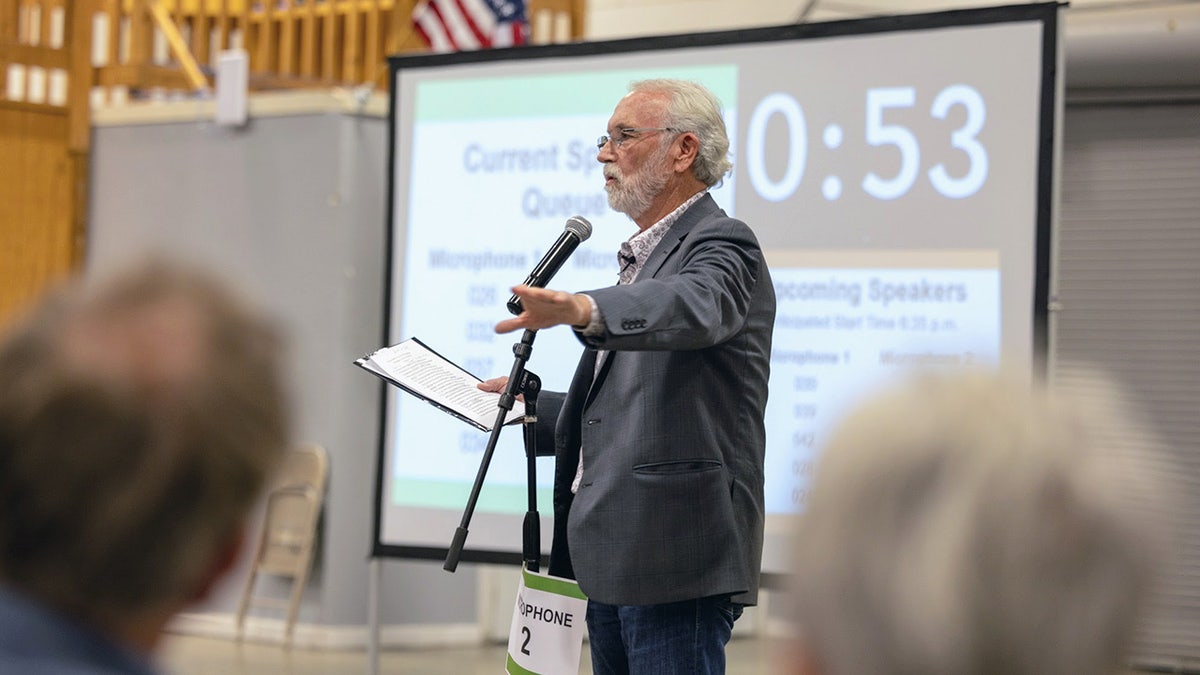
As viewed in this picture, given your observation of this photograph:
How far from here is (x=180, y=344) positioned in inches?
29.7

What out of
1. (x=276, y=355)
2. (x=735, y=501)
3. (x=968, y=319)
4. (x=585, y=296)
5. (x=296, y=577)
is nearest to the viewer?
(x=276, y=355)

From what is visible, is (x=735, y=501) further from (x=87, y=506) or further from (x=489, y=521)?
(x=489, y=521)

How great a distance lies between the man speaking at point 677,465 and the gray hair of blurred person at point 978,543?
1.54 metres

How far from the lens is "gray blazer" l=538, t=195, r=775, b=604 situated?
93.2 inches

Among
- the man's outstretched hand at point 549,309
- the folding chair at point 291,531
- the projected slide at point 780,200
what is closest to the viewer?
the man's outstretched hand at point 549,309

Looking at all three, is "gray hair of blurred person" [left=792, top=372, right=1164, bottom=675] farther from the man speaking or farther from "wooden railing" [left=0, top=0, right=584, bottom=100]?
"wooden railing" [left=0, top=0, right=584, bottom=100]

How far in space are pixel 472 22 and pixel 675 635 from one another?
5.64m

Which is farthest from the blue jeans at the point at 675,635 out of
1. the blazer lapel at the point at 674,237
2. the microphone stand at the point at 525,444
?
the blazer lapel at the point at 674,237

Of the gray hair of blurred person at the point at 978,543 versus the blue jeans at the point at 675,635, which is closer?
the gray hair of blurred person at the point at 978,543

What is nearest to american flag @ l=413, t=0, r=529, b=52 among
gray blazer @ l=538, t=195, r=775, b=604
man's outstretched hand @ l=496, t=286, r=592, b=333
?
gray blazer @ l=538, t=195, r=775, b=604

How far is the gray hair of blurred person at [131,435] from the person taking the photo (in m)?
0.73

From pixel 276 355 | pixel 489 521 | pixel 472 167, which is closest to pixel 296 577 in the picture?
pixel 489 521

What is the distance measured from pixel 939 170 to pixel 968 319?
454 mm

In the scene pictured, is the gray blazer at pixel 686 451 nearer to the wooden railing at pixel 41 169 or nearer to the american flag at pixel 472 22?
the american flag at pixel 472 22
